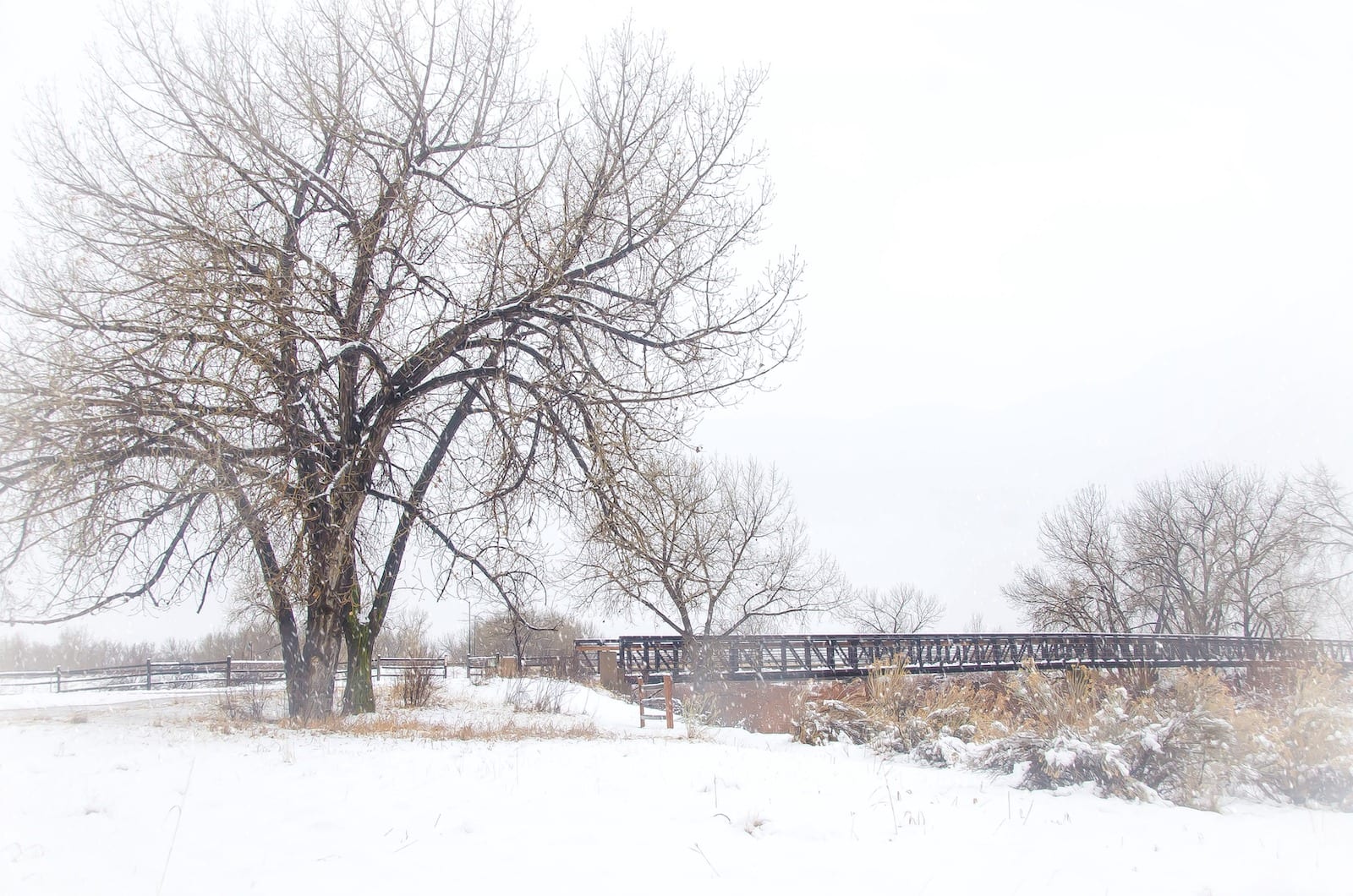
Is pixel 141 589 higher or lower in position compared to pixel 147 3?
lower

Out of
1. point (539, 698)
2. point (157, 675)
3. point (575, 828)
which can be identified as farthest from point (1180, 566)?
point (157, 675)

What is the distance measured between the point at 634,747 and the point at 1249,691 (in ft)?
39.9

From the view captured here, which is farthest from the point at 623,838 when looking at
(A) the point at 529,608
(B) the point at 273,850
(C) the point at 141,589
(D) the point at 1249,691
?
(D) the point at 1249,691

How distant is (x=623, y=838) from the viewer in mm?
4195

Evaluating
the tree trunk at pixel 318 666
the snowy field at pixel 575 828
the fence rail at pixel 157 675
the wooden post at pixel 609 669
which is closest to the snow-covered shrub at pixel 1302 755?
the snowy field at pixel 575 828

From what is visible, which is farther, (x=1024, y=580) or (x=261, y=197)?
(x=1024, y=580)

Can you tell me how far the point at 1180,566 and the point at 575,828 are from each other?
4090cm

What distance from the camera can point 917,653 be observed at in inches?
892

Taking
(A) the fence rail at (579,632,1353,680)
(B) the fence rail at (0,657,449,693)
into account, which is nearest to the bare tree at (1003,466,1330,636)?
(A) the fence rail at (579,632,1353,680)

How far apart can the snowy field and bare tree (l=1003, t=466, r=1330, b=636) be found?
3339cm

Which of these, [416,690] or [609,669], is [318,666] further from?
[609,669]

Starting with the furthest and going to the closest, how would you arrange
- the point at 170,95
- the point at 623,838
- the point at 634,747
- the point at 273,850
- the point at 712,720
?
the point at 712,720, the point at 170,95, the point at 634,747, the point at 623,838, the point at 273,850

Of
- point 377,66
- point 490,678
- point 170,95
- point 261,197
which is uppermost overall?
point 377,66

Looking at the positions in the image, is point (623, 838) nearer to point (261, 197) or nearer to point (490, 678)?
point (261, 197)
